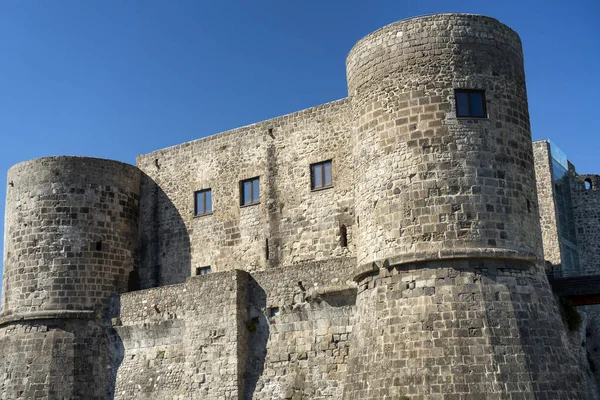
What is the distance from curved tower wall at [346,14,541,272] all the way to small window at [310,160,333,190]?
14.7 feet

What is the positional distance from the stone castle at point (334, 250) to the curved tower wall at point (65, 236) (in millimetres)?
64

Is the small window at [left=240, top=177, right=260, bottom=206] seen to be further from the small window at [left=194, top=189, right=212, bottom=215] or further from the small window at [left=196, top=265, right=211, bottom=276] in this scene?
the small window at [left=196, top=265, right=211, bottom=276]

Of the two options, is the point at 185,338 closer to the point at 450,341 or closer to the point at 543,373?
the point at 450,341

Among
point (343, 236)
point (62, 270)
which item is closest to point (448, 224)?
point (343, 236)

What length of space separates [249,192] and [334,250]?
383cm

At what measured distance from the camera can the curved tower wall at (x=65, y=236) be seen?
2609cm

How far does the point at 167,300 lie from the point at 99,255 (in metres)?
3.44

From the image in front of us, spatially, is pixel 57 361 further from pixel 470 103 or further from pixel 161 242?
pixel 470 103

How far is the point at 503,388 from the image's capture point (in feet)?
55.7

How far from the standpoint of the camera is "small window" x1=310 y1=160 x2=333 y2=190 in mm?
24859

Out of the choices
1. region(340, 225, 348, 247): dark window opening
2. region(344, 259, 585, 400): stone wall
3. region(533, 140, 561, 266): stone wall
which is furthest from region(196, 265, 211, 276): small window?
region(533, 140, 561, 266): stone wall

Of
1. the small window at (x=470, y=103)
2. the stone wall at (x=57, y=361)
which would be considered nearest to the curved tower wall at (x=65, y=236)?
the stone wall at (x=57, y=361)

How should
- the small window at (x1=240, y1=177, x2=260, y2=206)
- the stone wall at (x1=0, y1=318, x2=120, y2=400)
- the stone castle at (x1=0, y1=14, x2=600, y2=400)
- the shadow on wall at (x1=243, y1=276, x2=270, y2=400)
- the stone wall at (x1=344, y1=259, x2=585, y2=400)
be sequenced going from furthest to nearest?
the small window at (x1=240, y1=177, x2=260, y2=206)
the stone wall at (x1=0, y1=318, x2=120, y2=400)
the shadow on wall at (x1=243, y1=276, x2=270, y2=400)
the stone castle at (x1=0, y1=14, x2=600, y2=400)
the stone wall at (x1=344, y1=259, x2=585, y2=400)

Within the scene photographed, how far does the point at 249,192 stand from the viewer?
26.5 meters
